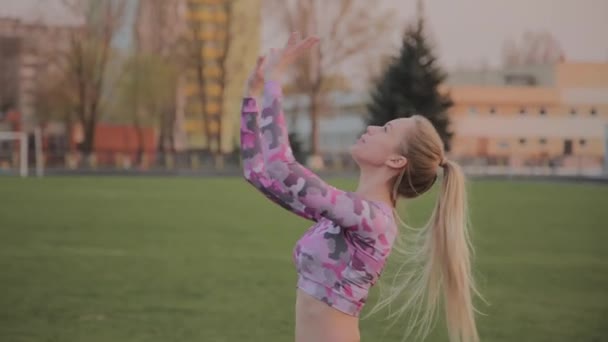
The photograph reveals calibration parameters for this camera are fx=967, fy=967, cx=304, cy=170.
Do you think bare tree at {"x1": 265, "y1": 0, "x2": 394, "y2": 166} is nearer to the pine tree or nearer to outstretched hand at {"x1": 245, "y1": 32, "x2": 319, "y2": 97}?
the pine tree

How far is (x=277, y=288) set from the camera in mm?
10023

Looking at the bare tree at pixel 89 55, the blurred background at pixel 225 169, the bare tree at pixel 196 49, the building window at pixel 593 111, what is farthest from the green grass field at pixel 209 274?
the building window at pixel 593 111

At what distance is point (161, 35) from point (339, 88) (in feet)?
42.1

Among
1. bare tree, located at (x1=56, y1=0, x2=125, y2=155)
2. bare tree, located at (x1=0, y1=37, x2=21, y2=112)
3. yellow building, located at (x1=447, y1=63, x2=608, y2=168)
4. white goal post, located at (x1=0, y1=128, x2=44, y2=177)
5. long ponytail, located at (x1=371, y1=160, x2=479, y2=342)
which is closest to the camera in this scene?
long ponytail, located at (x1=371, y1=160, x2=479, y2=342)

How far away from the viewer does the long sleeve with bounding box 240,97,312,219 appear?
10.6 ft

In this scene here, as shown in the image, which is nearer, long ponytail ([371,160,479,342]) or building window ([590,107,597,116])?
long ponytail ([371,160,479,342])

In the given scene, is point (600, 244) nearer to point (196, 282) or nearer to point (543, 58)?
point (196, 282)

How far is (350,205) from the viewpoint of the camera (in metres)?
3.31

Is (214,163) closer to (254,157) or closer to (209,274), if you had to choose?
(209,274)

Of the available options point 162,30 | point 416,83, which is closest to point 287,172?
point 416,83

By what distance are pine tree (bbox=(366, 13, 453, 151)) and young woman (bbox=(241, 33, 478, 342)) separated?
4761 cm

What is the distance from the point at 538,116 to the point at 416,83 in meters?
23.6

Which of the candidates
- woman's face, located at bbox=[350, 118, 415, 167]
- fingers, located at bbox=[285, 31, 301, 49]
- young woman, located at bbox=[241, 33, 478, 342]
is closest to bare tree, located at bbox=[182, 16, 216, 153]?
young woman, located at bbox=[241, 33, 478, 342]

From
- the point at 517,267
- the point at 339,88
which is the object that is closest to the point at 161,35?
the point at 339,88
